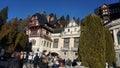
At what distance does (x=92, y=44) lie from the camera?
1731cm

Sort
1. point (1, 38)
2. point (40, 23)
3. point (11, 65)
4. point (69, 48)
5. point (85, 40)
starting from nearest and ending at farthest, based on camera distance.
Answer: point (11, 65), point (85, 40), point (1, 38), point (69, 48), point (40, 23)

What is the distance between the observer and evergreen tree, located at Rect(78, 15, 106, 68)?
1644cm

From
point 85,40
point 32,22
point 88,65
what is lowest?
point 88,65

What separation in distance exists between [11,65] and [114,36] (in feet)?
84.9

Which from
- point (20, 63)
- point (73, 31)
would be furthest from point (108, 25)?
point (20, 63)

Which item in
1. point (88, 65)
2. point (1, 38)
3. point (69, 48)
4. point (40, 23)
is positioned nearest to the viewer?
point (88, 65)

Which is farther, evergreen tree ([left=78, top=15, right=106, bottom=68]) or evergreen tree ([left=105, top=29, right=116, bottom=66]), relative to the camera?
evergreen tree ([left=105, top=29, right=116, bottom=66])

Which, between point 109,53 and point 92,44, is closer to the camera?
point 92,44

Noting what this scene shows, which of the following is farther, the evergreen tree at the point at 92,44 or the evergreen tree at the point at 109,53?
the evergreen tree at the point at 109,53

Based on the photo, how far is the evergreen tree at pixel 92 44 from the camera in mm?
16438

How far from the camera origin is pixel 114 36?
3034cm

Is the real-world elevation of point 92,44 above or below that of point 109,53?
above

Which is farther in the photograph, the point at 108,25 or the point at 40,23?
the point at 40,23

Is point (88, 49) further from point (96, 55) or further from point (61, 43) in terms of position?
point (61, 43)
